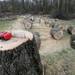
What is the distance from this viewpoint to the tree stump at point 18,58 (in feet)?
9.29

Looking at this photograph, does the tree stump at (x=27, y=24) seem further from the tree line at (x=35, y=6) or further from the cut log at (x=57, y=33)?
the tree line at (x=35, y=6)

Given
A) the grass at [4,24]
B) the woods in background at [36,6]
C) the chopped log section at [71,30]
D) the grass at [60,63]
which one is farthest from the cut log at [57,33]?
the woods in background at [36,6]

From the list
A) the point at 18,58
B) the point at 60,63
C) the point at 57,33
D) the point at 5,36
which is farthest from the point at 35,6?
the point at 18,58

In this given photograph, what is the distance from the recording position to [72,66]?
14.1ft

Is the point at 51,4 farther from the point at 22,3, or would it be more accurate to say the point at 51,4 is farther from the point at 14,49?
the point at 14,49

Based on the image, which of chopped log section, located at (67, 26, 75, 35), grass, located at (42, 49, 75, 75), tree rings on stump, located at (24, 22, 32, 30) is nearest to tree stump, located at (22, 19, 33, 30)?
tree rings on stump, located at (24, 22, 32, 30)

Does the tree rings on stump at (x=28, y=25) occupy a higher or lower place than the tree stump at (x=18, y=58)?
lower

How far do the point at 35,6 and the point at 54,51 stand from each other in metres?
2.88

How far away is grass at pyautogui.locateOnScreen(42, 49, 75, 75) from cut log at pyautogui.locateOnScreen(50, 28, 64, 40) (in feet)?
2.65

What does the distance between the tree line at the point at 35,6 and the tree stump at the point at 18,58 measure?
4.37 m

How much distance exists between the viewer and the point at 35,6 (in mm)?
7469

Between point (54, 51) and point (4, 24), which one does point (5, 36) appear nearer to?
point (54, 51)

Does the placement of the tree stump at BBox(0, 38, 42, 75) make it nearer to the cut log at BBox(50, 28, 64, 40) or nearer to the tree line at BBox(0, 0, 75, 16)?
the cut log at BBox(50, 28, 64, 40)

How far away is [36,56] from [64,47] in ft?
6.72
